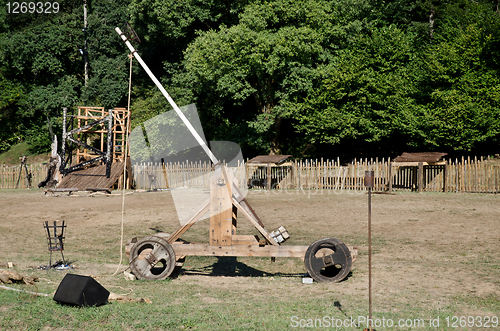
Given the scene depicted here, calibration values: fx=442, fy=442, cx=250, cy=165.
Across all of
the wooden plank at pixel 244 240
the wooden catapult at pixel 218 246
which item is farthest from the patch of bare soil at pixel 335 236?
the wooden plank at pixel 244 240

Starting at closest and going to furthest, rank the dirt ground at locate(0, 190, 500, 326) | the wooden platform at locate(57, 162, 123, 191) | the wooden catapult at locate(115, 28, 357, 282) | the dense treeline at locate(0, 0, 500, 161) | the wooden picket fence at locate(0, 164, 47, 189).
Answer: the dirt ground at locate(0, 190, 500, 326)
the wooden catapult at locate(115, 28, 357, 282)
the wooden platform at locate(57, 162, 123, 191)
the dense treeline at locate(0, 0, 500, 161)
the wooden picket fence at locate(0, 164, 47, 189)

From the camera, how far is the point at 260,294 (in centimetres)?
739

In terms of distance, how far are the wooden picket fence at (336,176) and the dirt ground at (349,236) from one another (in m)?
2.49

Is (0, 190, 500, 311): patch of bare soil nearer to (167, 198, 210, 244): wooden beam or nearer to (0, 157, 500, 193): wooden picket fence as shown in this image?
(167, 198, 210, 244): wooden beam

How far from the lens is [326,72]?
30.6 meters

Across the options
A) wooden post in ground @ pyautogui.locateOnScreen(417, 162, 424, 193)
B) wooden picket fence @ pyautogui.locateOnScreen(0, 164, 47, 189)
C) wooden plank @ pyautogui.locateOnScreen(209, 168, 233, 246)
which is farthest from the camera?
wooden picket fence @ pyautogui.locateOnScreen(0, 164, 47, 189)

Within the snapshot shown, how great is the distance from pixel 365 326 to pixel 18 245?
9.23 m

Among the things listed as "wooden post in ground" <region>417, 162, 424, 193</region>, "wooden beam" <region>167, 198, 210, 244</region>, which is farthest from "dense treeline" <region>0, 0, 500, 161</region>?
"wooden beam" <region>167, 198, 210, 244</region>

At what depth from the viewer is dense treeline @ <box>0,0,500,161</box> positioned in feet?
90.3

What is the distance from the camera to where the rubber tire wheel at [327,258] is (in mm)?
7754

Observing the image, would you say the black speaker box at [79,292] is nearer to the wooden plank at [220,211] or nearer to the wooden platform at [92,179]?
the wooden plank at [220,211]

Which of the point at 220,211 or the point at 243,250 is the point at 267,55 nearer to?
the point at 220,211

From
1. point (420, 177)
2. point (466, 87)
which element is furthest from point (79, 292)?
point (466, 87)

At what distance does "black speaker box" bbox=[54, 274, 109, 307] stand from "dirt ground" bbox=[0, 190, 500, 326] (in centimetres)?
224
